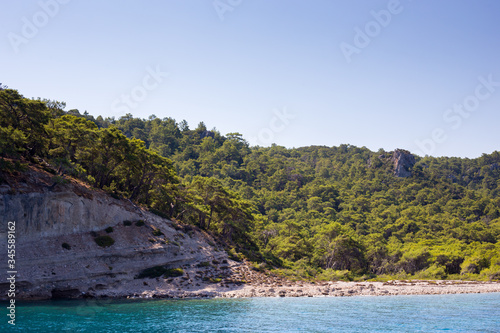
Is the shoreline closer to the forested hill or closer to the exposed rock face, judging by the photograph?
the forested hill

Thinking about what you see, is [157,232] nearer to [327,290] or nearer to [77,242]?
[77,242]

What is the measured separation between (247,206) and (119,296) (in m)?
30.7

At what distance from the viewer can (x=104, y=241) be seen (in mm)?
41844

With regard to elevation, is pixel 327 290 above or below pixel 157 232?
below

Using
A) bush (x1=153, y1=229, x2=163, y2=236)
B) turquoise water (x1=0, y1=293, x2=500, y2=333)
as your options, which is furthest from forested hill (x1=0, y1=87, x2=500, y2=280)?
turquoise water (x1=0, y1=293, x2=500, y2=333)

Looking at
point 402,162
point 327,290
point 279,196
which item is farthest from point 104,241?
point 402,162

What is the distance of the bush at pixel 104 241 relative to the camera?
136ft

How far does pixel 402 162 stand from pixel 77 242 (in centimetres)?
12607

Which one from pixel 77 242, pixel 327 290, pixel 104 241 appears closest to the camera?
pixel 77 242

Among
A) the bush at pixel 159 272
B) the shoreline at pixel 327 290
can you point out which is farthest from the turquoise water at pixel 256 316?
the bush at pixel 159 272

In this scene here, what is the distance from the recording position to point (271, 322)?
29.1 m

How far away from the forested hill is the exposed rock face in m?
0.40

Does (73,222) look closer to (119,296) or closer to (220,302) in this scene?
(119,296)

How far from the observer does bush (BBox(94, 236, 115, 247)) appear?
41.3 m
